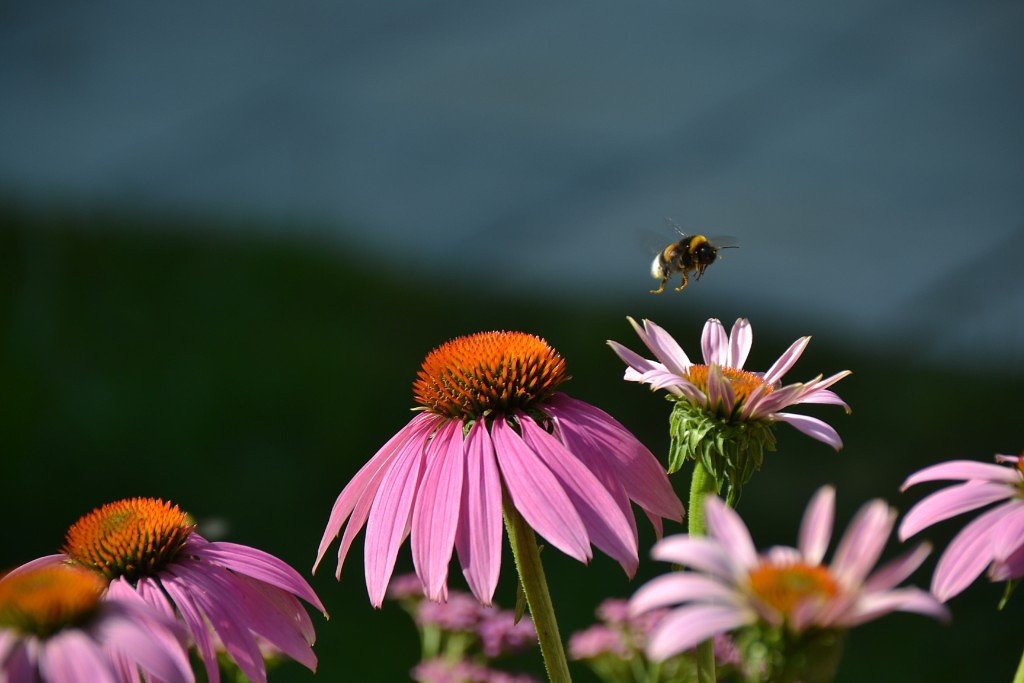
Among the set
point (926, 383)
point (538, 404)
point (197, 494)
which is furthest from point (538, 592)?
point (926, 383)

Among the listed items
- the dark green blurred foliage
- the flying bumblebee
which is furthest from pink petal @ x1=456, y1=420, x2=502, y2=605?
the dark green blurred foliage

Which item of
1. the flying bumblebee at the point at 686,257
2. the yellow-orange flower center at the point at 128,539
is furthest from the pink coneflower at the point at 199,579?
the flying bumblebee at the point at 686,257

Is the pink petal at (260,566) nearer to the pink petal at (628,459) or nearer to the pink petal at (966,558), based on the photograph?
the pink petal at (628,459)

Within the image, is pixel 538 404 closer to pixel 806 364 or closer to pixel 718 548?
pixel 718 548

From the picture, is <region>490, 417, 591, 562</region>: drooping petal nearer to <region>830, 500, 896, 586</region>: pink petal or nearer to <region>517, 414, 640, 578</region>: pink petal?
<region>517, 414, 640, 578</region>: pink petal

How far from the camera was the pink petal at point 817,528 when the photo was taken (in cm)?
36

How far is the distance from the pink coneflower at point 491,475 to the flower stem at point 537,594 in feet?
0.07

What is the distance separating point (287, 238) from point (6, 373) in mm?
745

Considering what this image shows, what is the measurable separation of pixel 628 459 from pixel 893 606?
282 millimetres

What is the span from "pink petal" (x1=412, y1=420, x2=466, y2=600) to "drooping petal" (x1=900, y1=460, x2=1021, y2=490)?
200 mm

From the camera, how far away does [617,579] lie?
2.05m

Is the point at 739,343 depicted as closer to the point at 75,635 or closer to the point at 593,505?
the point at 593,505

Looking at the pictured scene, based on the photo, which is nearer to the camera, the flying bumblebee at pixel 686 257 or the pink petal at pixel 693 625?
the pink petal at pixel 693 625

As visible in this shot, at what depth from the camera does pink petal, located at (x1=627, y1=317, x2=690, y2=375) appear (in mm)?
602
